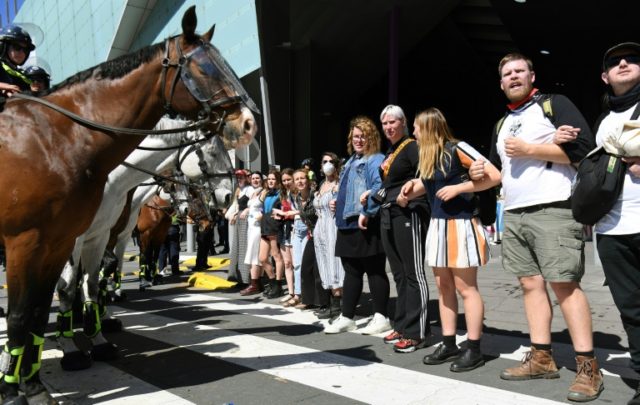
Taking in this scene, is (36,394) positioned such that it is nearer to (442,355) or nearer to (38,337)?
(38,337)

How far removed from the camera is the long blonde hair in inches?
181

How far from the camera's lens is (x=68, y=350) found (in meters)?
4.59

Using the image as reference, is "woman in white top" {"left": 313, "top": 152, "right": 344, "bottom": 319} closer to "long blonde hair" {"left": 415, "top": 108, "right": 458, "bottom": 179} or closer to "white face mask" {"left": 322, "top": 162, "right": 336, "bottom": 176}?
"white face mask" {"left": 322, "top": 162, "right": 336, "bottom": 176}

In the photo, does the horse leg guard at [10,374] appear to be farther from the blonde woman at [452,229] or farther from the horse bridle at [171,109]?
the blonde woman at [452,229]

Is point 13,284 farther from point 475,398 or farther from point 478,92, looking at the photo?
point 478,92

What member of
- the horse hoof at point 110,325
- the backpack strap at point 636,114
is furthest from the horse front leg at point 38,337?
the backpack strap at point 636,114

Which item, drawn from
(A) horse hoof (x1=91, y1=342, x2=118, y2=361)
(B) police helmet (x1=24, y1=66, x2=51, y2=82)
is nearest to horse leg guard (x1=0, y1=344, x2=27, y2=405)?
(A) horse hoof (x1=91, y1=342, x2=118, y2=361)

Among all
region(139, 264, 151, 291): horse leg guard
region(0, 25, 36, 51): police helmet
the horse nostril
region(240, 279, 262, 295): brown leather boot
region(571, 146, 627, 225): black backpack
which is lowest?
region(240, 279, 262, 295): brown leather boot

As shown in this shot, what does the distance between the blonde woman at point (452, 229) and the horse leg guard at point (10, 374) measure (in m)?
3.03

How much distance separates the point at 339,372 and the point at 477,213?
70.1 inches

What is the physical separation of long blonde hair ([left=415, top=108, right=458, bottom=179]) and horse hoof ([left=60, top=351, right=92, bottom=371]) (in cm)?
333

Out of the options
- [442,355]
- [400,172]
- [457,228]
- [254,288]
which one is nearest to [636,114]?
[457,228]

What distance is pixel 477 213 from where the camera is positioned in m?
4.59

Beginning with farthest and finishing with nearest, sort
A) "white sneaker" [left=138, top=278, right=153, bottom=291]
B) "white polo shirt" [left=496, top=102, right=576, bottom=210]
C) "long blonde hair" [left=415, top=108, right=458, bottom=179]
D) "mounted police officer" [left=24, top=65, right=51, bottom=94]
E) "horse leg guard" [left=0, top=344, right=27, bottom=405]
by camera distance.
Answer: "white sneaker" [left=138, top=278, right=153, bottom=291]
"mounted police officer" [left=24, top=65, right=51, bottom=94]
"long blonde hair" [left=415, top=108, right=458, bottom=179]
"white polo shirt" [left=496, top=102, right=576, bottom=210]
"horse leg guard" [left=0, top=344, right=27, bottom=405]
